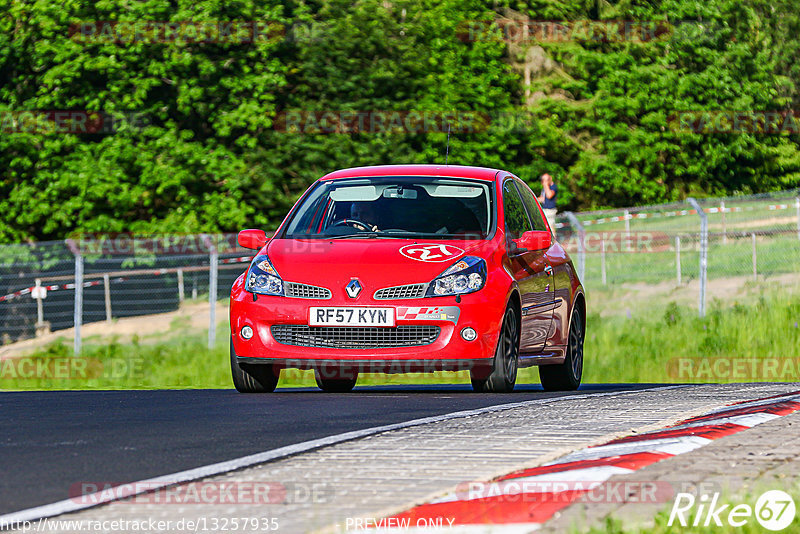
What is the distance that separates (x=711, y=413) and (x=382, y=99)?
98.5 feet

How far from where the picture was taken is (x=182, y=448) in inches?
276

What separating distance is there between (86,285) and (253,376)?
19.1 metres

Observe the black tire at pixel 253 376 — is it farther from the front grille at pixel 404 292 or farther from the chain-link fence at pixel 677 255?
the chain-link fence at pixel 677 255

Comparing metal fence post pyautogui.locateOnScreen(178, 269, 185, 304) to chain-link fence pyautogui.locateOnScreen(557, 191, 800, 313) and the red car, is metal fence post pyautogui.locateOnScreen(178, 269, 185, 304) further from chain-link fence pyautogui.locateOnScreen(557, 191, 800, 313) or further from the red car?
the red car

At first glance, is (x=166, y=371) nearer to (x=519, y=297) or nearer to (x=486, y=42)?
(x=519, y=297)

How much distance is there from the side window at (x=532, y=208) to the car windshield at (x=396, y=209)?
0.95m

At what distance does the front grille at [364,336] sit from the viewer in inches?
407

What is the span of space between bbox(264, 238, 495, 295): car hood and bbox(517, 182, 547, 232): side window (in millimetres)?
1754

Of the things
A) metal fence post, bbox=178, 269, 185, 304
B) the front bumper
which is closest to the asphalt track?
the front bumper

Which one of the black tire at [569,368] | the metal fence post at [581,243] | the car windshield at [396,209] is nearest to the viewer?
the car windshield at [396,209]

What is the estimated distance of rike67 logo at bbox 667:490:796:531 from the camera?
475cm
